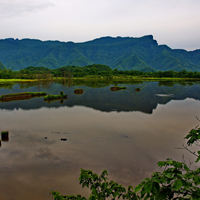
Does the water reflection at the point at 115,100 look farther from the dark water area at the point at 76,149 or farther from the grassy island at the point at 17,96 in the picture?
the dark water area at the point at 76,149

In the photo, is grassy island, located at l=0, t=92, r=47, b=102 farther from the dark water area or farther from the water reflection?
the dark water area

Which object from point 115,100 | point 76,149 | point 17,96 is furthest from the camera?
point 17,96

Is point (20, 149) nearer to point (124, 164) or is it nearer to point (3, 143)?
point (3, 143)

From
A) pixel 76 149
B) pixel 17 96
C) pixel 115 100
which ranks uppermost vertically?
pixel 17 96

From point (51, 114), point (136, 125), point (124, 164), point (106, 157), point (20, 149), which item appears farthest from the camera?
point (51, 114)

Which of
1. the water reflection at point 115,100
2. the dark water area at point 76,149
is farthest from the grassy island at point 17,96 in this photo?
the dark water area at point 76,149

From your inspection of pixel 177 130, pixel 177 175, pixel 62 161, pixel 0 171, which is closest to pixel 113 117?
pixel 177 130

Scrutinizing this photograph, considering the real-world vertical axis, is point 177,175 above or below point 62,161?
above

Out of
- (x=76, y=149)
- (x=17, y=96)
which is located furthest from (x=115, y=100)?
(x=76, y=149)

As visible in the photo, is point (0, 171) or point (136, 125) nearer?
point (0, 171)

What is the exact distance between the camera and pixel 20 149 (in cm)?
1658

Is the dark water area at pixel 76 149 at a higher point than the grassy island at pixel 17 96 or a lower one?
lower

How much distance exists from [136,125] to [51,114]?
15.0 meters

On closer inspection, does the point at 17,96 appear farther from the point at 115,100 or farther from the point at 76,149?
the point at 76,149
